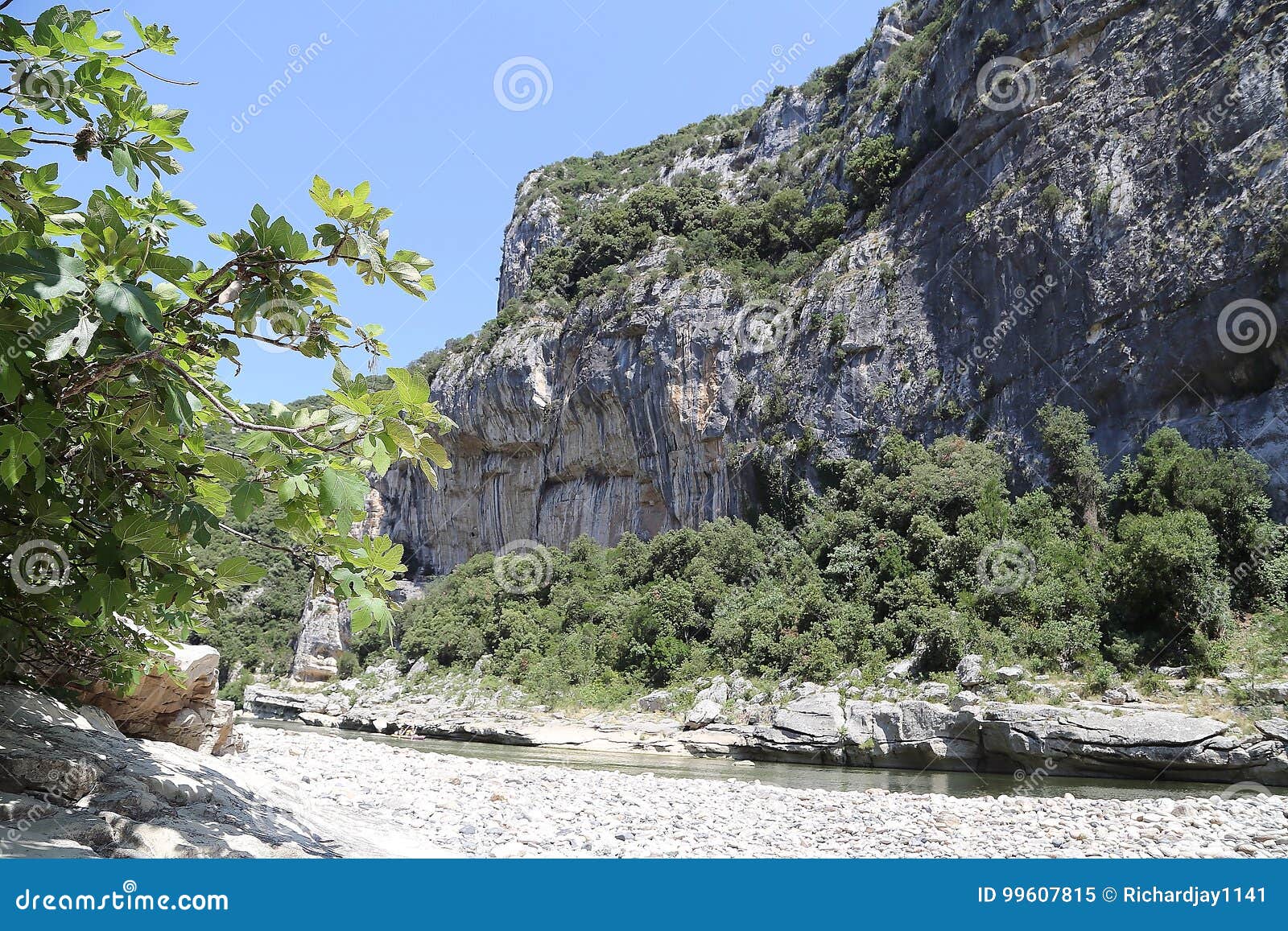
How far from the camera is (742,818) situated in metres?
8.59

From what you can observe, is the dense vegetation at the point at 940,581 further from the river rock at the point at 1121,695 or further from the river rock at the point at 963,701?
the river rock at the point at 963,701

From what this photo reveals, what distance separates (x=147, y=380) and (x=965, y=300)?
29.5 m

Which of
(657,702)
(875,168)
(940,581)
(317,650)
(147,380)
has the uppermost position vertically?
(875,168)

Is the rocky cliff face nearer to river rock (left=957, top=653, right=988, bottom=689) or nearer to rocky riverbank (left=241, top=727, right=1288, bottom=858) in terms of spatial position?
river rock (left=957, top=653, right=988, bottom=689)

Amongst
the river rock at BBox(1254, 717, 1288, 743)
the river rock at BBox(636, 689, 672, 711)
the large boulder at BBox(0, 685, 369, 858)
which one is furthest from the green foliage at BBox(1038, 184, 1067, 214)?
the large boulder at BBox(0, 685, 369, 858)

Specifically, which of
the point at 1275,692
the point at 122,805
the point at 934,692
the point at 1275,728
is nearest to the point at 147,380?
the point at 122,805

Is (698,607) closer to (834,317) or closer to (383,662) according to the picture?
(834,317)

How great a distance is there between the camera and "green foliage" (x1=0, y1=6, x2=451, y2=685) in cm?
243

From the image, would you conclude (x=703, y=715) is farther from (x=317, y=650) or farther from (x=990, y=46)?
(x=317, y=650)

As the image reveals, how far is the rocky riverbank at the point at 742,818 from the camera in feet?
21.4

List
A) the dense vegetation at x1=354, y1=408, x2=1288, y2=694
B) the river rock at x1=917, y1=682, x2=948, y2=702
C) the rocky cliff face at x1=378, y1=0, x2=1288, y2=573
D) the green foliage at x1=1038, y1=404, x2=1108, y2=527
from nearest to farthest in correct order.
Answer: the river rock at x1=917, y1=682, x2=948, y2=702
the dense vegetation at x1=354, y1=408, x2=1288, y2=694
the rocky cliff face at x1=378, y1=0, x2=1288, y2=573
the green foliage at x1=1038, y1=404, x2=1108, y2=527

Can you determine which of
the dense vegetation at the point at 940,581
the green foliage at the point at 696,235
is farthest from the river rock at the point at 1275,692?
the green foliage at the point at 696,235

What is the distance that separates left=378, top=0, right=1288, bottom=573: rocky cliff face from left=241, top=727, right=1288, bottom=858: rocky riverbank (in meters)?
14.5

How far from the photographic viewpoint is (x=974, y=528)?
22359 millimetres
